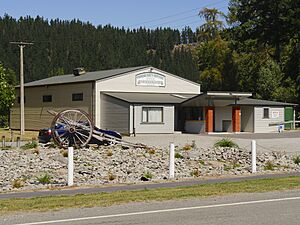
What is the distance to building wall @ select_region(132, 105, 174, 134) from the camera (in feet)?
154

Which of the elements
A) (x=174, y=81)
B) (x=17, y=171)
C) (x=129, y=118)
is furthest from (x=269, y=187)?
(x=174, y=81)

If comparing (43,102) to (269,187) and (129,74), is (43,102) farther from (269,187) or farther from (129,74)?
(269,187)

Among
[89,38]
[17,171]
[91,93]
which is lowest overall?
[17,171]

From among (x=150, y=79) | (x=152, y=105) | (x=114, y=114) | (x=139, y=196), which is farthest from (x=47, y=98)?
(x=139, y=196)

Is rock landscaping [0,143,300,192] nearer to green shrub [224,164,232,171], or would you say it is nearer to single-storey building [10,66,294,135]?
green shrub [224,164,232,171]

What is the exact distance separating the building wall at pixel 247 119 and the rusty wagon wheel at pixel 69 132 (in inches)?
1011

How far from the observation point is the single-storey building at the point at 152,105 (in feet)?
157

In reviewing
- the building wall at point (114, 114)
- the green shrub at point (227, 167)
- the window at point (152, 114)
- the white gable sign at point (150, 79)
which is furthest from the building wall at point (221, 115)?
the green shrub at point (227, 167)

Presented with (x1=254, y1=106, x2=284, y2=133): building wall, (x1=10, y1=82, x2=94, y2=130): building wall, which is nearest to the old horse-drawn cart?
(x1=10, y1=82, x2=94, y2=130): building wall

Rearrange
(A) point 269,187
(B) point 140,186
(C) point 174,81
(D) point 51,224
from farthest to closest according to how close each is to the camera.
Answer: (C) point 174,81
(B) point 140,186
(A) point 269,187
(D) point 51,224

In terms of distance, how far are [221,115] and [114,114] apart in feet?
32.8

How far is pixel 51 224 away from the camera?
9875 millimetres

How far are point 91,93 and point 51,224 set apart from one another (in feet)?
133

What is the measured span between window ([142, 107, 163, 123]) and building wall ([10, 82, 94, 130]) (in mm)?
5164
